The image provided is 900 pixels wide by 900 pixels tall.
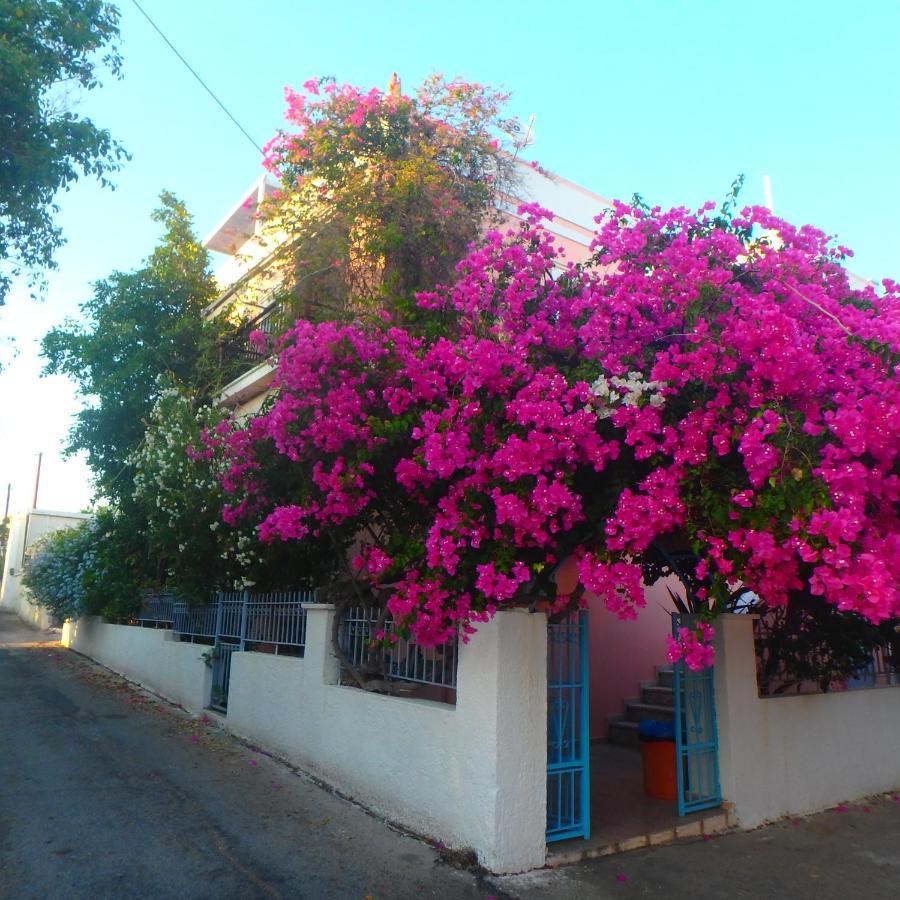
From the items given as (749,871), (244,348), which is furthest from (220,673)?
(749,871)

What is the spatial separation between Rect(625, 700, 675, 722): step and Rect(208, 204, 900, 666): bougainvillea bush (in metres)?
4.36

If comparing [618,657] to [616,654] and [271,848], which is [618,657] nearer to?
[616,654]

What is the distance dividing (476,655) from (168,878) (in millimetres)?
2295

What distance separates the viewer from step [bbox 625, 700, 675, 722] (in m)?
9.23

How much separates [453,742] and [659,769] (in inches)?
92.6

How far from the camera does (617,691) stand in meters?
9.94

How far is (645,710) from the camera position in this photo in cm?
947

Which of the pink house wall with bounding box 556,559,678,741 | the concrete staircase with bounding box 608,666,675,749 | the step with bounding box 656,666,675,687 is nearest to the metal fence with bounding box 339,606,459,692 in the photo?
the pink house wall with bounding box 556,559,678,741

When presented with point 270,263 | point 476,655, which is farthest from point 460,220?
point 476,655

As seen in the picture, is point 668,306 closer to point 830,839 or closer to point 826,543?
point 826,543

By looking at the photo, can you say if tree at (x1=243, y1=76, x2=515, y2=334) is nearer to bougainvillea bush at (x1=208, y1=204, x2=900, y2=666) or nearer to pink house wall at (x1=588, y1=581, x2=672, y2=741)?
bougainvillea bush at (x1=208, y1=204, x2=900, y2=666)

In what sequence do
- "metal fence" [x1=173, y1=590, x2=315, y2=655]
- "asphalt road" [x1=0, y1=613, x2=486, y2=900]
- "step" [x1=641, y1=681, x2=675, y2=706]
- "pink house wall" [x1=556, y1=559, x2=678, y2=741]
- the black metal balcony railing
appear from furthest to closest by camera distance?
the black metal balcony railing → "step" [x1=641, y1=681, x2=675, y2=706] → "pink house wall" [x1=556, y1=559, x2=678, y2=741] → "metal fence" [x1=173, y1=590, x2=315, y2=655] → "asphalt road" [x1=0, y1=613, x2=486, y2=900]

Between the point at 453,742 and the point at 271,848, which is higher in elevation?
the point at 453,742

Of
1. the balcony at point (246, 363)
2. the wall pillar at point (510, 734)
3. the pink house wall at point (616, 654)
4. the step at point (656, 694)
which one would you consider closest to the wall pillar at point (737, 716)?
the wall pillar at point (510, 734)
